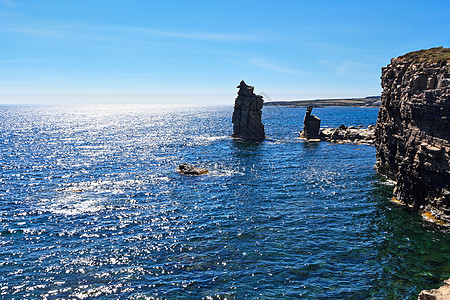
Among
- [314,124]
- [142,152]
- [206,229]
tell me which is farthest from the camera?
[314,124]

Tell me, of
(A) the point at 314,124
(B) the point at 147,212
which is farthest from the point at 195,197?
(A) the point at 314,124

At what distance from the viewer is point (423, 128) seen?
43.1 metres

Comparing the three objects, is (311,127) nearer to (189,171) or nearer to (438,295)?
(189,171)

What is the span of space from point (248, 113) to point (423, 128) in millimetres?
83414

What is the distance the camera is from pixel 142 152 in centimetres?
10106

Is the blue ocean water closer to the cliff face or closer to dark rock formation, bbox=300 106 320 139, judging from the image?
the cliff face

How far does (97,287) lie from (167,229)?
531 inches

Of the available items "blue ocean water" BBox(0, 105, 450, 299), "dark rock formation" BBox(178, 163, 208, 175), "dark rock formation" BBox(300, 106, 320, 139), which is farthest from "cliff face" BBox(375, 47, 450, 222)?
"dark rock formation" BBox(300, 106, 320, 139)

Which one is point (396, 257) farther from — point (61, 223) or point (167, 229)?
point (61, 223)

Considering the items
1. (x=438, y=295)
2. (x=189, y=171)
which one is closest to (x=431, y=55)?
(x=438, y=295)

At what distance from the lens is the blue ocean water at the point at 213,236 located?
95.6ft

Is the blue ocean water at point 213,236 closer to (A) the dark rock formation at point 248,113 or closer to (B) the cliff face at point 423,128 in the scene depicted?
(B) the cliff face at point 423,128

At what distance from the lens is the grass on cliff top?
142ft

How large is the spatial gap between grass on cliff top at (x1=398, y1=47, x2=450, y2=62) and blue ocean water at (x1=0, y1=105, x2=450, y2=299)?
21376 mm
